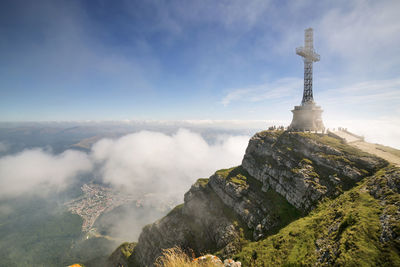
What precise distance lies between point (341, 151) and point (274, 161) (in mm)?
17144

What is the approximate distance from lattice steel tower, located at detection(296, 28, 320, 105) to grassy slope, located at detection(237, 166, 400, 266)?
41279mm

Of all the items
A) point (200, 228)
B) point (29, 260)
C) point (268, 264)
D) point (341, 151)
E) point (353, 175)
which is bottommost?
point (29, 260)

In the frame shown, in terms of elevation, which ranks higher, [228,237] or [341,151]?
[341,151]

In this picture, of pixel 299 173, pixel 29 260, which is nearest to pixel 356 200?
pixel 299 173

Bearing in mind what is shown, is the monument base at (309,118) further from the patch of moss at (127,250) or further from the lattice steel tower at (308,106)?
the patch of moss at (127,250)

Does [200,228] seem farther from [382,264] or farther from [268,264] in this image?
[382,264]

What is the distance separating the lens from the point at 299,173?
41.1 m

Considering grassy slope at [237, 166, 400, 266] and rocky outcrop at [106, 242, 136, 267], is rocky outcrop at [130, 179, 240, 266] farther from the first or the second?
grassy slope at [237, 166, 400, 266]

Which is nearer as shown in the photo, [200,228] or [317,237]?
[317,237]

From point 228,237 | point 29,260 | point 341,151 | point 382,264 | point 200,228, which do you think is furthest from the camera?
point 29,260

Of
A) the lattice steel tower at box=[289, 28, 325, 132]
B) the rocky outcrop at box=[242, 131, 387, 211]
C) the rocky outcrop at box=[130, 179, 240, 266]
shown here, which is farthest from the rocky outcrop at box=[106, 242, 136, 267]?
the lattice steel tower at box=[289, 28, 325, 132]

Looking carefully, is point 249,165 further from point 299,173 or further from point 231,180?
point 299,173

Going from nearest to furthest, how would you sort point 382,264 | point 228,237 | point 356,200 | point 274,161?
point 382,264, point 356,200, point 228,237, point 274,161

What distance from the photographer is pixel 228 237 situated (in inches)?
1709
